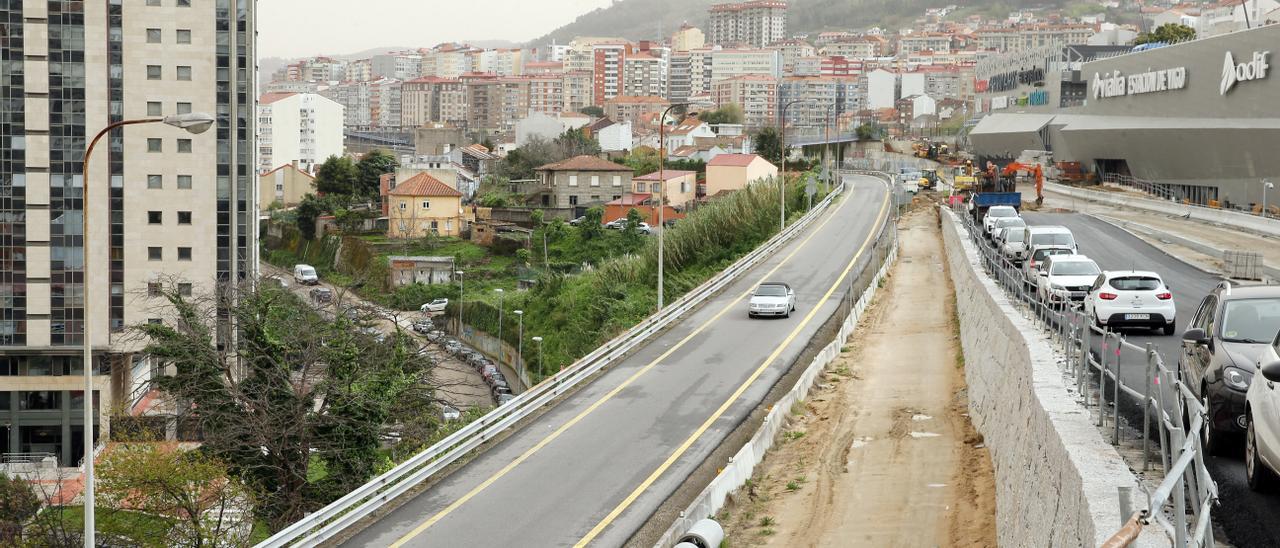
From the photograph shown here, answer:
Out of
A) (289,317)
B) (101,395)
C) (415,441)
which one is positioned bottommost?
(101,395)

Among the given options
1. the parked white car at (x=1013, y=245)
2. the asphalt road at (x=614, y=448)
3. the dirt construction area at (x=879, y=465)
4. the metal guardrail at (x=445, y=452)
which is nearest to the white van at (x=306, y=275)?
the asphalt road at (x=614, y=448)

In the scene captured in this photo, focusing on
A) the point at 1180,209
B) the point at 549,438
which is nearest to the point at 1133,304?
the point at 549,438

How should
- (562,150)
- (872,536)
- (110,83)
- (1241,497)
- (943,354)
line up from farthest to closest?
1. (562,150)
2. (110,83)
3. (943,354)
4. (872,536)
5. (1241,497)

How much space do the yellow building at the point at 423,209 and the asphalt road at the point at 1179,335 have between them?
62.4 meters

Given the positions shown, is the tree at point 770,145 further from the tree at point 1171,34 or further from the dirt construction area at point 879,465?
the dirt construction area at point 879,465

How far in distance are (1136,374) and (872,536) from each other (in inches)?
195

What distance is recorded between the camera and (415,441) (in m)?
29.2

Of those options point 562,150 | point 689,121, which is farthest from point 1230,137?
point 689,121

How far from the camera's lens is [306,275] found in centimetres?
9919

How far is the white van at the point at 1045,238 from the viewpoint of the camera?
1384 inches

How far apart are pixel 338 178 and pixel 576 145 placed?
120 feet

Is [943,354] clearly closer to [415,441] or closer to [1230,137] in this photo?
[415,441]

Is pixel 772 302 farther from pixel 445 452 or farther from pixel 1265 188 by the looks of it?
pixel 1265 188

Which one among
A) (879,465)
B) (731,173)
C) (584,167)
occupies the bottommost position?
(879,465)
